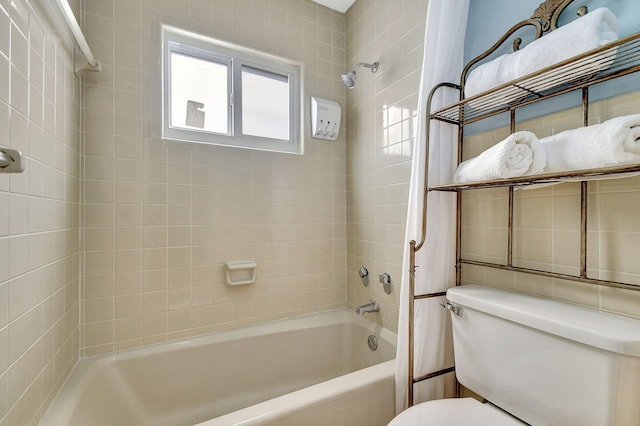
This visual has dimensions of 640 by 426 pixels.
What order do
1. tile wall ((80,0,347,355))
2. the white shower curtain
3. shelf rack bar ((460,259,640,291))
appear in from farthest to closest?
1. tile wall ((80,0,347,355))
2. the white shower curtain
3. shelf rack bar ((460,259,640,291))

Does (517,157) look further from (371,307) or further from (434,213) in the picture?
(371,307)

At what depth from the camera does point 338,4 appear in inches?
73.6

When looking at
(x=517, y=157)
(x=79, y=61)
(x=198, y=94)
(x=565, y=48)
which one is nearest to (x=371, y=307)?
(x=517, y=157)

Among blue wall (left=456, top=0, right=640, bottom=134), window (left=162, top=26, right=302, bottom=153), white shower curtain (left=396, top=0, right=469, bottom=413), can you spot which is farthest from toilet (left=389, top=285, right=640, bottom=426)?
window (left=162, top=26, right=302, bottom=153)

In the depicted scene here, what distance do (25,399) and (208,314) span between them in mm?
789

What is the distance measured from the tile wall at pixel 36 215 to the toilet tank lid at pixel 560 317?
4.47 ft

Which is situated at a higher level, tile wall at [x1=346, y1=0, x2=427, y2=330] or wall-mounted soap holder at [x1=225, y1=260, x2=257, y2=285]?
tile wall at [x1=346, y1=0, x2=427, y2=330]

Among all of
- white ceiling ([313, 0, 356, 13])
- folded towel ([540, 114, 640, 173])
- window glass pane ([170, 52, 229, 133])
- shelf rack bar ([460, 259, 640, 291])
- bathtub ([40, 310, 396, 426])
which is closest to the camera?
folded towel ([540, 114, 640, 173])

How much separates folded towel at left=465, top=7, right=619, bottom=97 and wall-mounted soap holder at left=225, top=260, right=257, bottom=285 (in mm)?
1425

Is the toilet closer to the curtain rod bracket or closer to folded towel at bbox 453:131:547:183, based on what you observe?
folded towel at bbox 453:131:547:183

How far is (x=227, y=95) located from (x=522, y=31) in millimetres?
1493

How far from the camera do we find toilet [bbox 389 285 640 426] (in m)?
0.67

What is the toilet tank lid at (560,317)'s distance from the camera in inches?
26.2

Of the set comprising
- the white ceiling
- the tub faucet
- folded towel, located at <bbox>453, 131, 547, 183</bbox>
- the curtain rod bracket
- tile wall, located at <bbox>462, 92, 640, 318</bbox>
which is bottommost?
the tub faucet
